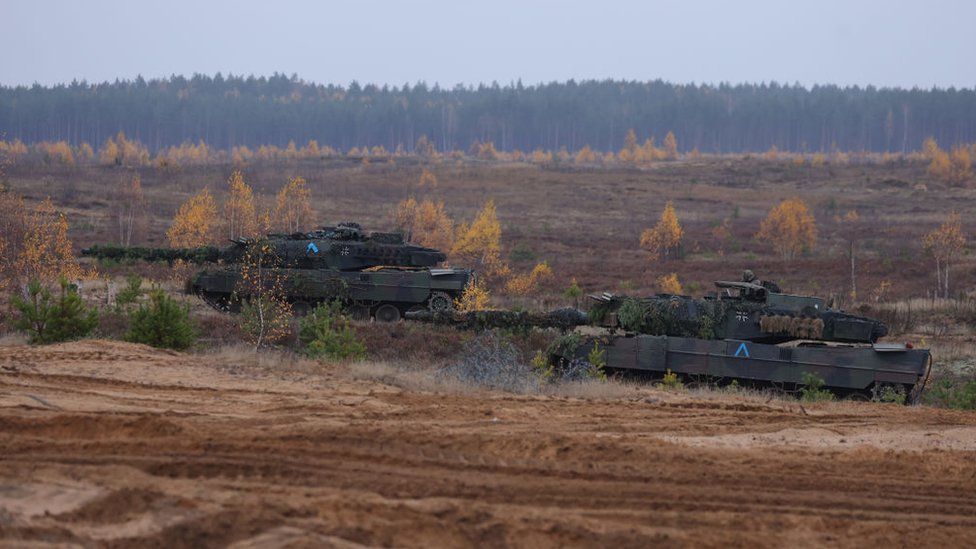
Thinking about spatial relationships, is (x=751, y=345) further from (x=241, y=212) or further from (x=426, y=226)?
(x=426, y=226)

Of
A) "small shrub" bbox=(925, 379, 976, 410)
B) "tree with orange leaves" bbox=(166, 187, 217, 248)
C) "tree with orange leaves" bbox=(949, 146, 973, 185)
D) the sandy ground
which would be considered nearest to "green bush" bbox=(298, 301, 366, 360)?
the sandy ground

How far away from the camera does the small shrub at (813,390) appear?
16.8 m

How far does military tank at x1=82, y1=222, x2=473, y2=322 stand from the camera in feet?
86.6

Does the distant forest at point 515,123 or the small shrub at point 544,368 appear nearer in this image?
the small shrub at point 544,368

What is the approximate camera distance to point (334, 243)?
26797 millimetres

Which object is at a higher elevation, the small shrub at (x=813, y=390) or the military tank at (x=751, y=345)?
the military tank at (x=751, y=345)

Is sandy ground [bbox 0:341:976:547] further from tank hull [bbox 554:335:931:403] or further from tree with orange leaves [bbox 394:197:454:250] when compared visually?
tree with orange leaves [bbox 394:197:454:250]

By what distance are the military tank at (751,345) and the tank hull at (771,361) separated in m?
0.02

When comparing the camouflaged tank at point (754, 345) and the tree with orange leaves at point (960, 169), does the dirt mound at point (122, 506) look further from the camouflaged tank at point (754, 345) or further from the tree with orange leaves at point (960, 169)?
the tree with orange leaves at point (960, 169)

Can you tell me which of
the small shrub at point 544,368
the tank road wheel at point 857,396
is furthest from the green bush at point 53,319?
the tank road wheel at point 857,396

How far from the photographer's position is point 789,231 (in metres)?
57.2

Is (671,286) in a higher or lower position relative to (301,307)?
lower

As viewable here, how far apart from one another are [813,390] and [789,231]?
41.5 metres

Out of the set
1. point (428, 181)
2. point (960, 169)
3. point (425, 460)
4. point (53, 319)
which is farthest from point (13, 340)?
point (960, 169)
